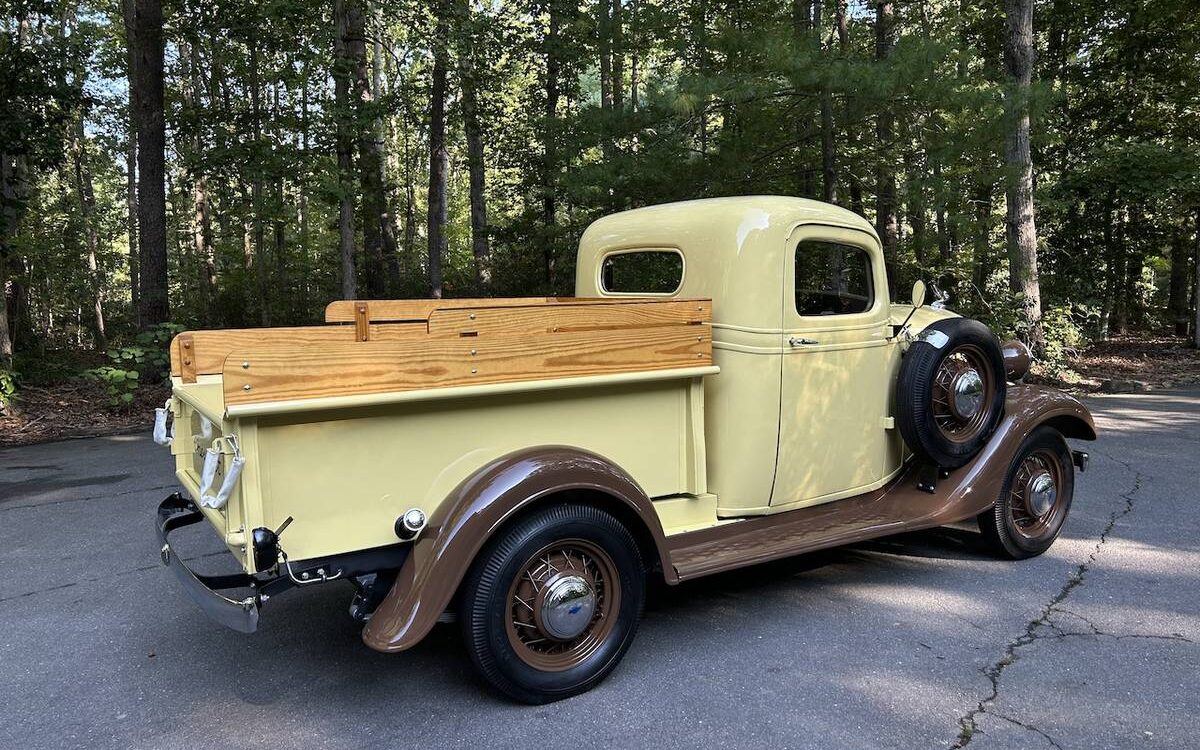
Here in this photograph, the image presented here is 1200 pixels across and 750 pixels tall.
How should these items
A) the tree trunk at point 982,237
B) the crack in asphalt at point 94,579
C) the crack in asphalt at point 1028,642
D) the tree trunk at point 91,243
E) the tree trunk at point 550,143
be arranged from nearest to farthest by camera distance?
1. the crack in asphalt at point 1028,642
2. the crack in asphalt at point 94,579
3. the tree trunk at point 982,237
4. the tree trunk at point 550,143
5. the tree trunk at point 91,243

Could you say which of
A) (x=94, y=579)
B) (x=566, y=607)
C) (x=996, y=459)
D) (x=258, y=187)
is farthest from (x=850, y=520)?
(x=258, y=187)

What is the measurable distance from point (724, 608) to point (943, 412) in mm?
1568

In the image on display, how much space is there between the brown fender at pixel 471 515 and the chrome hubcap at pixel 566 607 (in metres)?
0.32

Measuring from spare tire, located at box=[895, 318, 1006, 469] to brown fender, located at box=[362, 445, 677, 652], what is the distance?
1.75 metres

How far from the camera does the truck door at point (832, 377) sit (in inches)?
138

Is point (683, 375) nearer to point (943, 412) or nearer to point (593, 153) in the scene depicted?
point (943, 412)

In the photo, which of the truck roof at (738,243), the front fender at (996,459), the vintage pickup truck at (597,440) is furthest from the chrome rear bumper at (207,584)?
the front fender at (996,459)

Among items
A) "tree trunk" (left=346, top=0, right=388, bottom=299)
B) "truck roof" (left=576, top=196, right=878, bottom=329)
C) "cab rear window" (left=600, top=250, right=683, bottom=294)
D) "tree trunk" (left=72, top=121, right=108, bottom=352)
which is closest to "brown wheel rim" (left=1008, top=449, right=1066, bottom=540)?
"truck roof" (left=576, top=196, right=878, bottom=329)

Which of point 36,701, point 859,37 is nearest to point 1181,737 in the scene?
point 36,701

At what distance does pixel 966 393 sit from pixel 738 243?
1554 mm

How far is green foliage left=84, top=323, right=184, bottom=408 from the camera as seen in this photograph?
28.9ft

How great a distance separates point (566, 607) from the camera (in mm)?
2746

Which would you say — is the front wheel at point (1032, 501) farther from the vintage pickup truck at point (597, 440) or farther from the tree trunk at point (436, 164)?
the tree trunk at point (436, 164)

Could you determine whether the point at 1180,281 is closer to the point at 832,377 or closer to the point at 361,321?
the point at 832,377
